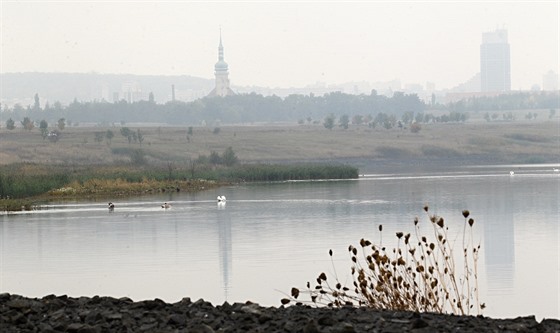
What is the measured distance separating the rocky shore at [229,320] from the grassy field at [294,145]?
87774mm

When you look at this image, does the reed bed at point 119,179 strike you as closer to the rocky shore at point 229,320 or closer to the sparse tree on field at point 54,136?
the rocky shore at point 229,320

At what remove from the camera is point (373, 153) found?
399ft

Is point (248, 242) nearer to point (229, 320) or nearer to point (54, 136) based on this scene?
point (229, 320)

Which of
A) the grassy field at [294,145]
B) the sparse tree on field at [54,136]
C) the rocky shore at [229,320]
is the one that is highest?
the rocky shore at [229,320]

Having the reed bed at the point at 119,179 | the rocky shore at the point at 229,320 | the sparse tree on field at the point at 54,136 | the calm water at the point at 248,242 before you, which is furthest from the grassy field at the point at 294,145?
the rocky shore at the point at 229,320

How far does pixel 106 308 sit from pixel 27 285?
8.18 m

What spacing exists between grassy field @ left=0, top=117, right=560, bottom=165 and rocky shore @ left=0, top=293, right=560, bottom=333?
8777cm

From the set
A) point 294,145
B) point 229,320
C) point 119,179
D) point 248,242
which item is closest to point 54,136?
point 294,145

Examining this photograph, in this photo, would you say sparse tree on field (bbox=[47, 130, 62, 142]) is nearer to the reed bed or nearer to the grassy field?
the grassy field

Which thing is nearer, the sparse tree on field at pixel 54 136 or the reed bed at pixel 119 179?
the reed bed at pixel 119 179

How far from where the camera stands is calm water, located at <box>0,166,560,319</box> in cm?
1923

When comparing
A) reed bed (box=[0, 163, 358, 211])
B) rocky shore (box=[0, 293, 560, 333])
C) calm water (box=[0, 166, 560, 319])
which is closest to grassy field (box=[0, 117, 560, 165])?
reed bed (box=[0, 163, 358, 211])

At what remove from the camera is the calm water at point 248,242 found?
63.1 ft

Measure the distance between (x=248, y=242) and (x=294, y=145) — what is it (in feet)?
327
